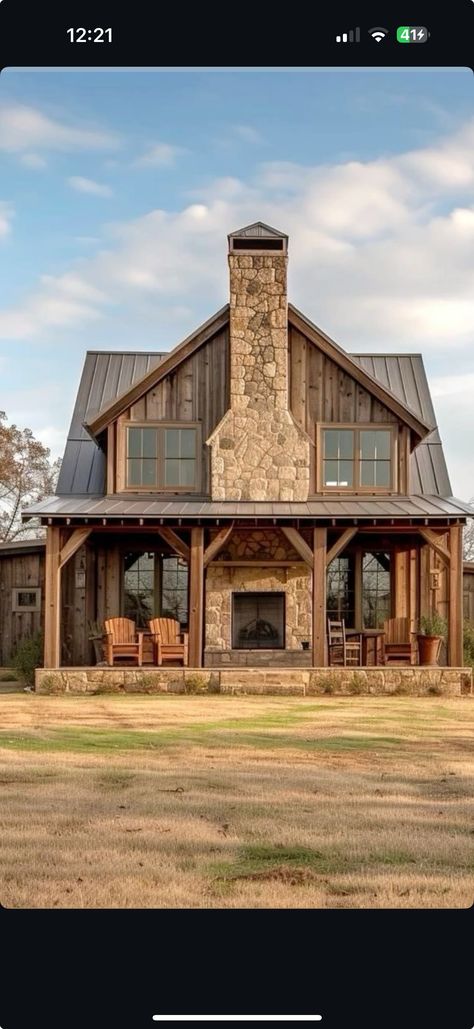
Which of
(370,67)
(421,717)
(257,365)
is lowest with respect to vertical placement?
(421,717)

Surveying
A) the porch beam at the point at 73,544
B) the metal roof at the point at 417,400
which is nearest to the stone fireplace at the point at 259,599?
the porch beam at the point at 73,544

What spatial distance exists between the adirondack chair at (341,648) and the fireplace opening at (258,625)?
3.14ft

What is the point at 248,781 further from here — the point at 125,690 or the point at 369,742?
the point at 125,690

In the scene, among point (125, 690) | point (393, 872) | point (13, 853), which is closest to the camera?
point (393, 872)

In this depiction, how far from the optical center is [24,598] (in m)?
20.7

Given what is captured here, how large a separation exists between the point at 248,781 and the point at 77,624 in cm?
1205

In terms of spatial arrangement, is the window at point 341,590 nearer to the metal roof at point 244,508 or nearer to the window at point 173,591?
the metal roof at point 244,508

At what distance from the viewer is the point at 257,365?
60.7 feet
